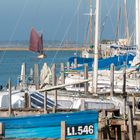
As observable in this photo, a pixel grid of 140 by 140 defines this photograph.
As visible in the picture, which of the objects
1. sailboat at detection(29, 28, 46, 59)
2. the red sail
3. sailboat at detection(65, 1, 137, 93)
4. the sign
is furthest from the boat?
the red sail

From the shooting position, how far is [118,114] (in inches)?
1025

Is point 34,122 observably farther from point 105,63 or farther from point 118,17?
point 118,17

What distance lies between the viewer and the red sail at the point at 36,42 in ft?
149

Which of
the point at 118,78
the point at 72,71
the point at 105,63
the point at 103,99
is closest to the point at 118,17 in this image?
the point at 105,63

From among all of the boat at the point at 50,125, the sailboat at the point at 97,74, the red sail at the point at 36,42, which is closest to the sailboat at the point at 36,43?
the red sail at the point at 36,42

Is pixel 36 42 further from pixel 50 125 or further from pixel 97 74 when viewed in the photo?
pixel 50 125

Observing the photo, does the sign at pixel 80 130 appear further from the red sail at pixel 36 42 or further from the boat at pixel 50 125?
the red sail at pixel 36 42

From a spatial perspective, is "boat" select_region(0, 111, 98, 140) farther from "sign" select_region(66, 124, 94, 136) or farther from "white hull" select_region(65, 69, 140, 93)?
"white hull" select_region(65, 69, 140, 93)

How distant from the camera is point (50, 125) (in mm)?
23219

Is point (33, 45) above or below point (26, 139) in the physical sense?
above

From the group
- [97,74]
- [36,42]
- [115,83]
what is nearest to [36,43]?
[36,42]

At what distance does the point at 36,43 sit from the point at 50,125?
24.2 metres

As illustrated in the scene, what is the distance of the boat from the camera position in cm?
2303

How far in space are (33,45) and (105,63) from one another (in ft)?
24.9
